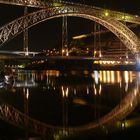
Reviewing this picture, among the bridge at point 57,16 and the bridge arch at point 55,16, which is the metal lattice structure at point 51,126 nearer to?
the bridge at point 57,16

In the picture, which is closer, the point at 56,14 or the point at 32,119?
the point at 32,119

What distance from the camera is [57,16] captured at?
189 feet

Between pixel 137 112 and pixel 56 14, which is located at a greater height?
pixel 56 14

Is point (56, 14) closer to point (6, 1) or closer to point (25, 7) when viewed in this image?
point (25, 7)

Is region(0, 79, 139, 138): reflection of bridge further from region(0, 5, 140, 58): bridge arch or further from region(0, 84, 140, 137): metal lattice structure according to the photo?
region(0, 5, 140, 58): bridge arch

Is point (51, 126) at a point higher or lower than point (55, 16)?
lower

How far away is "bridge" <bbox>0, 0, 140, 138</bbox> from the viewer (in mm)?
15508

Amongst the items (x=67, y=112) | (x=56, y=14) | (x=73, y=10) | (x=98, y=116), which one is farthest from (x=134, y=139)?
(x=73, y=10)

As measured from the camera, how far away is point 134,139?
40.7 ft

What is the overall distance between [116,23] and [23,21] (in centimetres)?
2406

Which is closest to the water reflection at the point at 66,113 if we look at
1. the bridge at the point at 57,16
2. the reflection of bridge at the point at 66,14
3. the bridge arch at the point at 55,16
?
the bridge at the point at 57,16

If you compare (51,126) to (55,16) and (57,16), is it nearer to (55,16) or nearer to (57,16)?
(55,16)

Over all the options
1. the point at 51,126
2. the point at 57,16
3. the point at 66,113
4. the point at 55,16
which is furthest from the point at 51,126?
the point at 57,16

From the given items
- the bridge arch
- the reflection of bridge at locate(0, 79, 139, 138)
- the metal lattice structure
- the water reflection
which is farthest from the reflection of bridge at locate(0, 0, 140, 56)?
the reflection of bridge at locate(0, 79, 139, 138)
